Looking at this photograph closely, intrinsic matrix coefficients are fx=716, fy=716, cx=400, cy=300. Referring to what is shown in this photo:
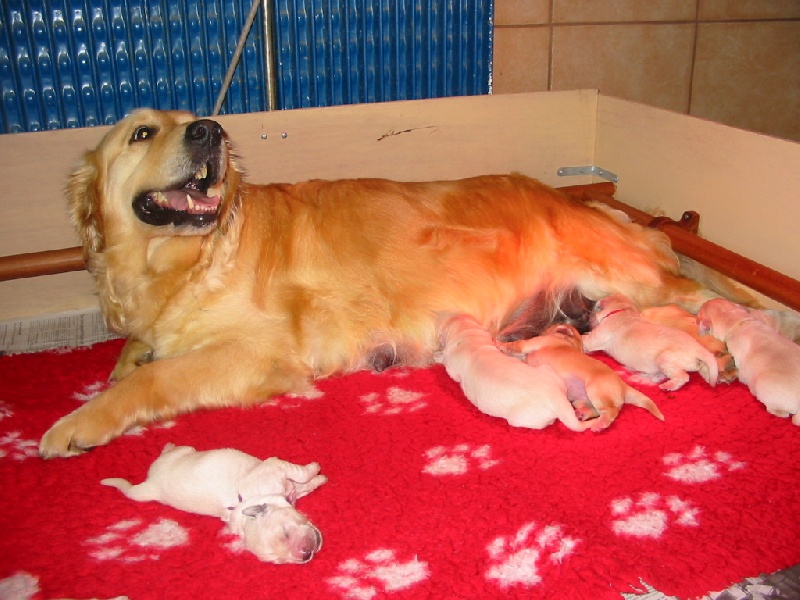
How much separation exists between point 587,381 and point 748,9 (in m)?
2.97

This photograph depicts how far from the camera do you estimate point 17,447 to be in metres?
1.83

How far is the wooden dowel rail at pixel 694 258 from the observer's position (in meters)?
2.10

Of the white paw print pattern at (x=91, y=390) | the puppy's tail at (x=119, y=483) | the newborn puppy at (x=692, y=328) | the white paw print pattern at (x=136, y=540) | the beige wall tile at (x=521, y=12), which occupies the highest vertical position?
the beige wall tile at (x=521, y=12)

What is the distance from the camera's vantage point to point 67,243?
258 centimetres

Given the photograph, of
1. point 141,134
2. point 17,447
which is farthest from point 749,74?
point 17,447

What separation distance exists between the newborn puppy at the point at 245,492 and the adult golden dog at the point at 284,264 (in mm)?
314

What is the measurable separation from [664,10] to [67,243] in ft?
10.0

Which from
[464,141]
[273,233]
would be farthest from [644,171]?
[273,233]

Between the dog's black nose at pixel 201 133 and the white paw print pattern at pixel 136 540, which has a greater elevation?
the dog's black nose at pixel 201 133

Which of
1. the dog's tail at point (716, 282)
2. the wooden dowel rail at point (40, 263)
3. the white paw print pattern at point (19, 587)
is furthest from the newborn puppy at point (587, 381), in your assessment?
the wooden dowel rail at point (40, 263)

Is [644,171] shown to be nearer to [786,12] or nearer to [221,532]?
[786,12]

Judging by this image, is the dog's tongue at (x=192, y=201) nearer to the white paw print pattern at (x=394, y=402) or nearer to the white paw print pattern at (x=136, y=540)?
the white paw print pattern at (x=394, y=402)

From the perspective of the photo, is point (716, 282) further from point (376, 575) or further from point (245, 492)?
point (245, 492)

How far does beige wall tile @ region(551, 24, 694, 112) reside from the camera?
141 inches
